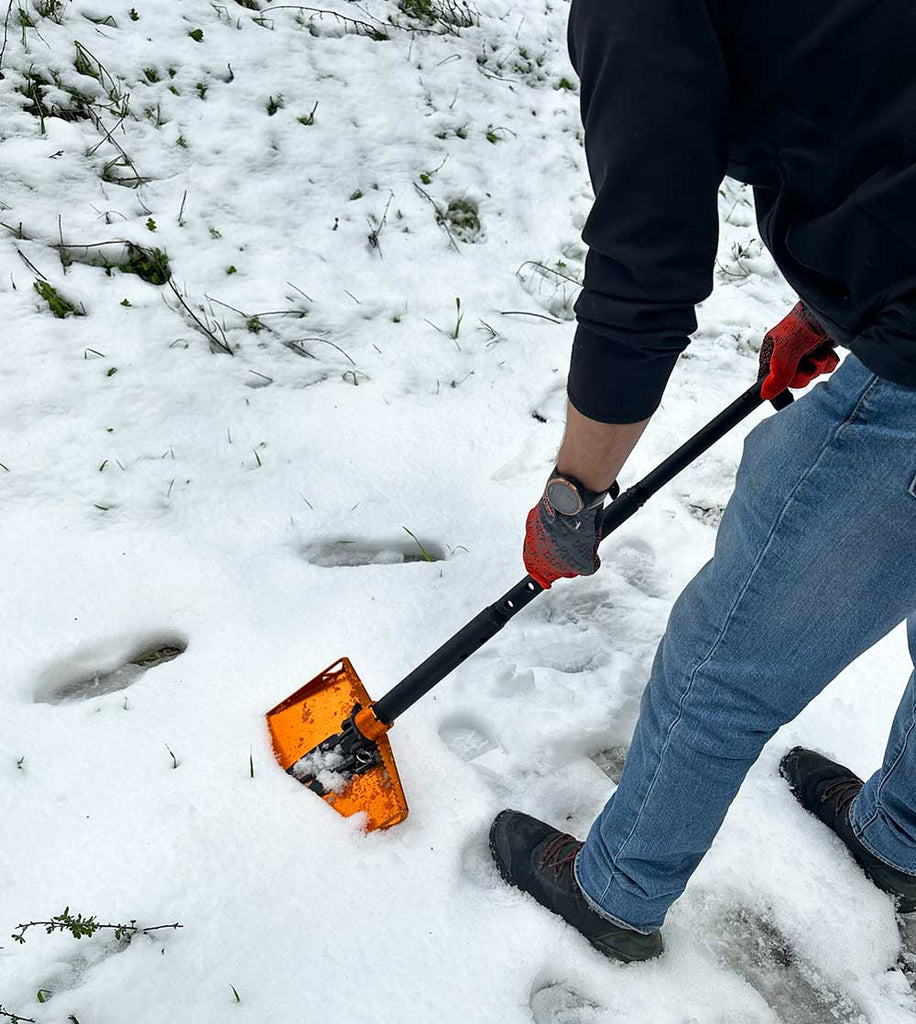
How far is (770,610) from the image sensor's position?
104cm

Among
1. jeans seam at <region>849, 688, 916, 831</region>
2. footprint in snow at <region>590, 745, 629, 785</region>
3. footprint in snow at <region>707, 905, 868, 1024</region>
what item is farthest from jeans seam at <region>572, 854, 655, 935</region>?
jeans seam at <region>849, 688, 916, 831</region>

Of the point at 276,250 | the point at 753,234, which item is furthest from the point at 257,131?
the point at 753,234

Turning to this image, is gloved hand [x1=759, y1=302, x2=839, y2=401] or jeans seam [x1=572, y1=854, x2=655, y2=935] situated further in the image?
gloved hand [x1=759, y1=302, x2=839, y2=401]

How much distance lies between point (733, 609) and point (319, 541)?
1.39m

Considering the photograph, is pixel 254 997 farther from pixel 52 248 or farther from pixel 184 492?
pixel 52 248

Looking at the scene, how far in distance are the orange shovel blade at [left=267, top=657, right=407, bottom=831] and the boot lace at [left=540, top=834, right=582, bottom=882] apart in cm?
31

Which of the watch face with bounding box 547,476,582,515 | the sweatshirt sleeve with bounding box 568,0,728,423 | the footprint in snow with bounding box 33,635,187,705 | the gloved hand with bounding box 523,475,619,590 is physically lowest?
the footprint in snow with bounding box 33,635,187,705

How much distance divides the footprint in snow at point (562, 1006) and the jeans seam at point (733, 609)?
28 centimetres

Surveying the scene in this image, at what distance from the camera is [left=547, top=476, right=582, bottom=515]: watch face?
1.29 meters

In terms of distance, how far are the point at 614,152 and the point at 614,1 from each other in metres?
0.16

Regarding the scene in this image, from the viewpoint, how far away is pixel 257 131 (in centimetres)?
303

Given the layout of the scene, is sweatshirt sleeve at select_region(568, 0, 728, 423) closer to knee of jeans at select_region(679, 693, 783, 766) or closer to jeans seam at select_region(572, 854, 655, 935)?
knee of jeans at select_region(679, 693, 783, 766)

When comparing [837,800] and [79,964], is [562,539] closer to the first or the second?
[837,800]

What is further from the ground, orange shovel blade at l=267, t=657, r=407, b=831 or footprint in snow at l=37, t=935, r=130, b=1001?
orange shovel blade at l=267, t=657, r=407, b=831
